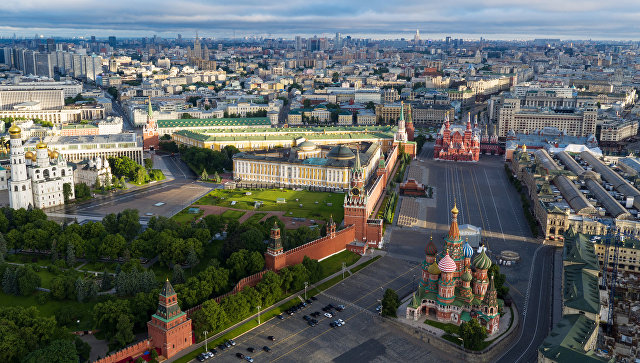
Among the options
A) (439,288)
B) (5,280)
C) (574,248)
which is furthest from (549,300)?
(5,280)

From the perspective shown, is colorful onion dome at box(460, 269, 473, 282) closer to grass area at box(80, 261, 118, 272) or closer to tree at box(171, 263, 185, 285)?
tree at box(171, 263, 185, 285)

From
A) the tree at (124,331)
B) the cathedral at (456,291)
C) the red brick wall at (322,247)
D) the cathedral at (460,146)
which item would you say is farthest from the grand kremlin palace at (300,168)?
the tree at (124,331)

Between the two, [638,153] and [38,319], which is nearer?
[38,319]

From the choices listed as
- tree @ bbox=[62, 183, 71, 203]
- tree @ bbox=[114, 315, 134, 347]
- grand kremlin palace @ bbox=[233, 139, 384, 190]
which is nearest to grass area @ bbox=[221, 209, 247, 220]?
grand kremlin palace @ bbox=[233, 139, 384, 190]

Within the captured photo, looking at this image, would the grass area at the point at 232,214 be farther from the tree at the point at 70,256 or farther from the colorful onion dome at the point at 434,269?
the colorful onion dome at the point at 434,269

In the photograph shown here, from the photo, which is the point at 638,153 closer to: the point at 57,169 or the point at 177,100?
the point at 57,169

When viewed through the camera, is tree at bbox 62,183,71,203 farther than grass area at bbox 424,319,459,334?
Yes
